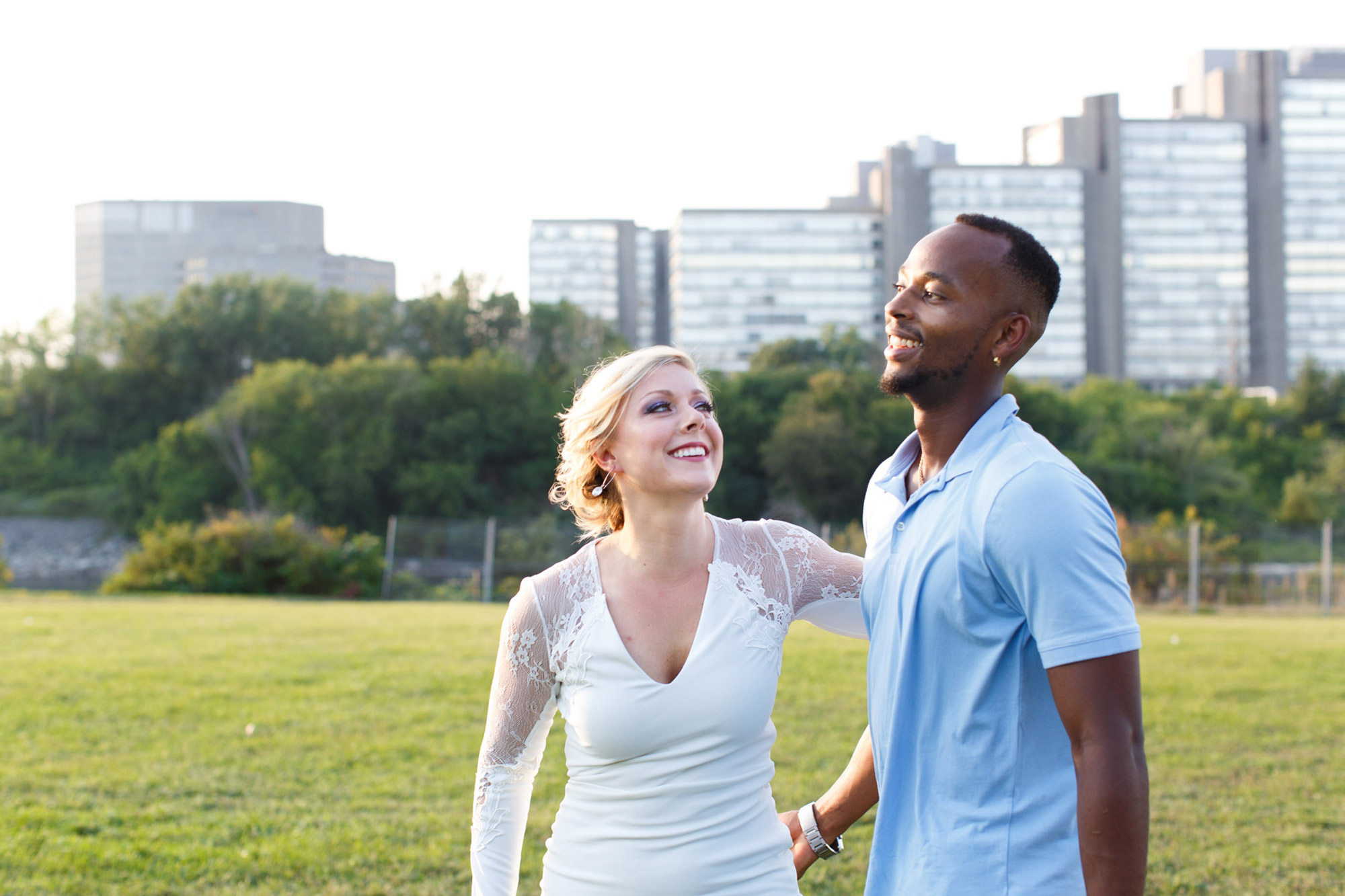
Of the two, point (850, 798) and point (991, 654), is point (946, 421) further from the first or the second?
point (850, 798)

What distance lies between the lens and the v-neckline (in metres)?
2.39

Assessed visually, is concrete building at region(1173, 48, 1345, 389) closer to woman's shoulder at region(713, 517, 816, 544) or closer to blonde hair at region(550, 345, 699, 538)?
woman's shoulder at region(713, 517, 816, 544)

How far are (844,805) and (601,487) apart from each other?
3.03 feet

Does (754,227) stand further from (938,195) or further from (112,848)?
(112,848)

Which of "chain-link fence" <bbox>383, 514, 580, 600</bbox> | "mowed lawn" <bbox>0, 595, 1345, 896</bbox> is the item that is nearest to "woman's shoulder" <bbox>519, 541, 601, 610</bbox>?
Answer: "mowed lawn" <bbox>0, 595, 1345, 896</bbox>

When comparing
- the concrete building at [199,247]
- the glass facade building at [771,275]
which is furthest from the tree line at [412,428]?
the concrete building at [199,247]

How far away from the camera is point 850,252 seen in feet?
325

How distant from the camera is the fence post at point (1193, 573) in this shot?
20.0 meters

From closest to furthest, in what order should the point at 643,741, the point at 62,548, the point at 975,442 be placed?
the point at 975,442 < the point at 643,741 < the point at 62,548

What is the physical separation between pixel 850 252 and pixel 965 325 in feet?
327

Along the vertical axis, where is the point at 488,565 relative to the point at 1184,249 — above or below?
below

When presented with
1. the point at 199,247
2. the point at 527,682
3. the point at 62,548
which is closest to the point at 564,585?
the point at 527,682

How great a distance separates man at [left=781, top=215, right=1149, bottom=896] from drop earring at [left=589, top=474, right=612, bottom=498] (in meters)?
0.73

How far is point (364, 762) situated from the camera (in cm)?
657
